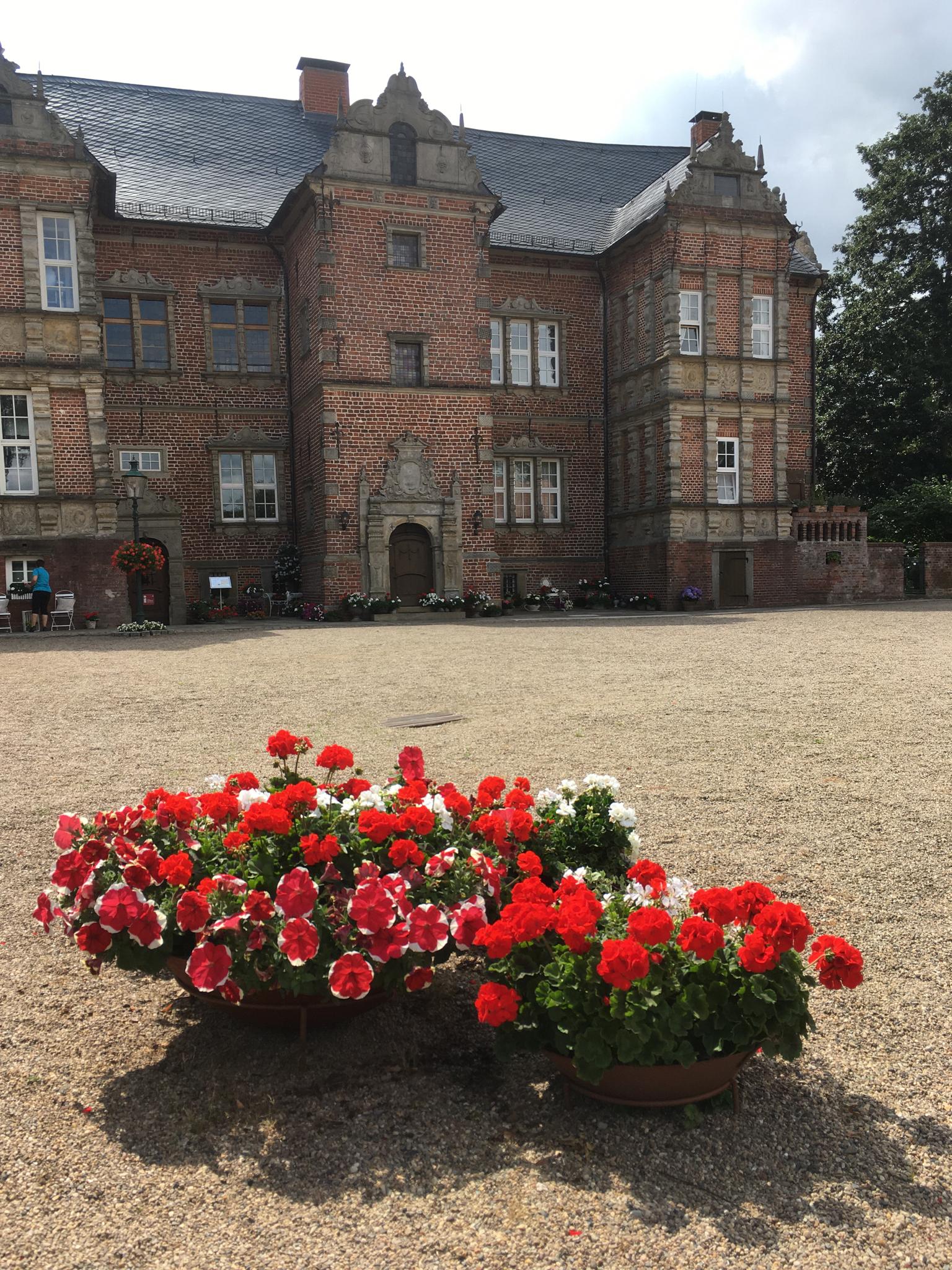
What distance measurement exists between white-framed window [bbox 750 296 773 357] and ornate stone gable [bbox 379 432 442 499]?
10.1 metres

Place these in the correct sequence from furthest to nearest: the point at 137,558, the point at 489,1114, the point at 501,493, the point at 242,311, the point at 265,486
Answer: the point at 501,493, the point at 265,486, the point at 242,311, the point at 137,558, the point at 489,1114

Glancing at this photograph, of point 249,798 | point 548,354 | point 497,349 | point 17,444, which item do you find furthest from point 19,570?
point 249,798

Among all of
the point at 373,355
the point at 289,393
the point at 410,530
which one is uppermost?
the point at 373,355

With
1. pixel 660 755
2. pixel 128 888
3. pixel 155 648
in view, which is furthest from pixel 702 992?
pixel 155 648

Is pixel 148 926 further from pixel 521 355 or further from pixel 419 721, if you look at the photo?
pixel 521 355

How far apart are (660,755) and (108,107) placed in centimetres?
3012

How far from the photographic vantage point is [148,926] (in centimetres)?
319

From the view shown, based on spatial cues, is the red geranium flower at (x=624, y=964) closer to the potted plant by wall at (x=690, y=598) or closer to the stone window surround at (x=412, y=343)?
the stone window surround at (x=412, y=343)

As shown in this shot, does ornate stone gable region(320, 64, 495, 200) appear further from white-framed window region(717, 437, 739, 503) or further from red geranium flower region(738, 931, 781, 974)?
red geranium flower region(738, 931, 781, 974)

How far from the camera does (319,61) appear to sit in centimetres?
3145

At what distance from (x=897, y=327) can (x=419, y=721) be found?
33485 millimetres

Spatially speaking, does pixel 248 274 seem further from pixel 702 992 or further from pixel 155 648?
pixel 702 992

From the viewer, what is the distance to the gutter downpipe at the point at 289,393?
2730 centimetres

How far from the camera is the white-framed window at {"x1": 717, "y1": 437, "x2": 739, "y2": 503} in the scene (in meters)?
28.0
